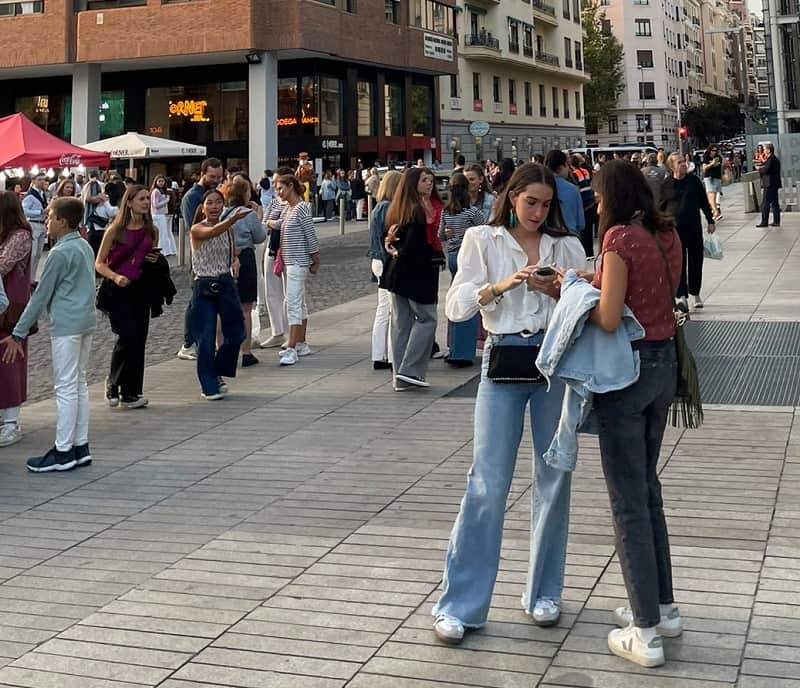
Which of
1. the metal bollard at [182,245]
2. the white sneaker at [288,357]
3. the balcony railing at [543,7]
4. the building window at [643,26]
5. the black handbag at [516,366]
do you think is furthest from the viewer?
the building window at [643,26]

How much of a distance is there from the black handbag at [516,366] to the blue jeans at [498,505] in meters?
0.03

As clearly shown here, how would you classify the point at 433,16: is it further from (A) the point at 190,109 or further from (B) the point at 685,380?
(B) the point at 685,380

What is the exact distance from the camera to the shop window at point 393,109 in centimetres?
4844

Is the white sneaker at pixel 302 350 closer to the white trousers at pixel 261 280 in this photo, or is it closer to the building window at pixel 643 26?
the white trousers at pixel 261 280

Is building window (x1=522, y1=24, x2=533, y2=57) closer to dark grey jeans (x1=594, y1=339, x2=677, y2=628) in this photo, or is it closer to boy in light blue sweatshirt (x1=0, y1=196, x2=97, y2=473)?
boy in light blue sweatshirt (x1=0, y1=196, x2=97, y2=473)

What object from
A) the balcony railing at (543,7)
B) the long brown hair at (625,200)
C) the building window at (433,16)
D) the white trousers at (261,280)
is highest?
the balcony railing at (543,7)

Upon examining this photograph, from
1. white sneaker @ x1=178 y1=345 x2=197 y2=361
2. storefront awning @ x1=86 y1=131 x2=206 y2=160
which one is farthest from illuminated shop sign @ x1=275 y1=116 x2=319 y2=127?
white sneaker @ x1=178 y1=345 x2=197 y2=361

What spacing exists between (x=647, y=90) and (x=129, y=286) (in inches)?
4030

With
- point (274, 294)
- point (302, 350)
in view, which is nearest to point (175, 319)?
point (274, 294)

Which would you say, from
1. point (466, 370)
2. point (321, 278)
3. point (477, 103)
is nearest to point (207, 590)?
point (466, 370)

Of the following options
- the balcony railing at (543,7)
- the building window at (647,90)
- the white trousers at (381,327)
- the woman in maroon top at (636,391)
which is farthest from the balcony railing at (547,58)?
the woman in maroon top at (636,391)

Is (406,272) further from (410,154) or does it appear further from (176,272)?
(410,154)

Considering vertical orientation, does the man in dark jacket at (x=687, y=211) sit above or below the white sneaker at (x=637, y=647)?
above

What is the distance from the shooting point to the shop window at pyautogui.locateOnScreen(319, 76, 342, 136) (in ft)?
145
